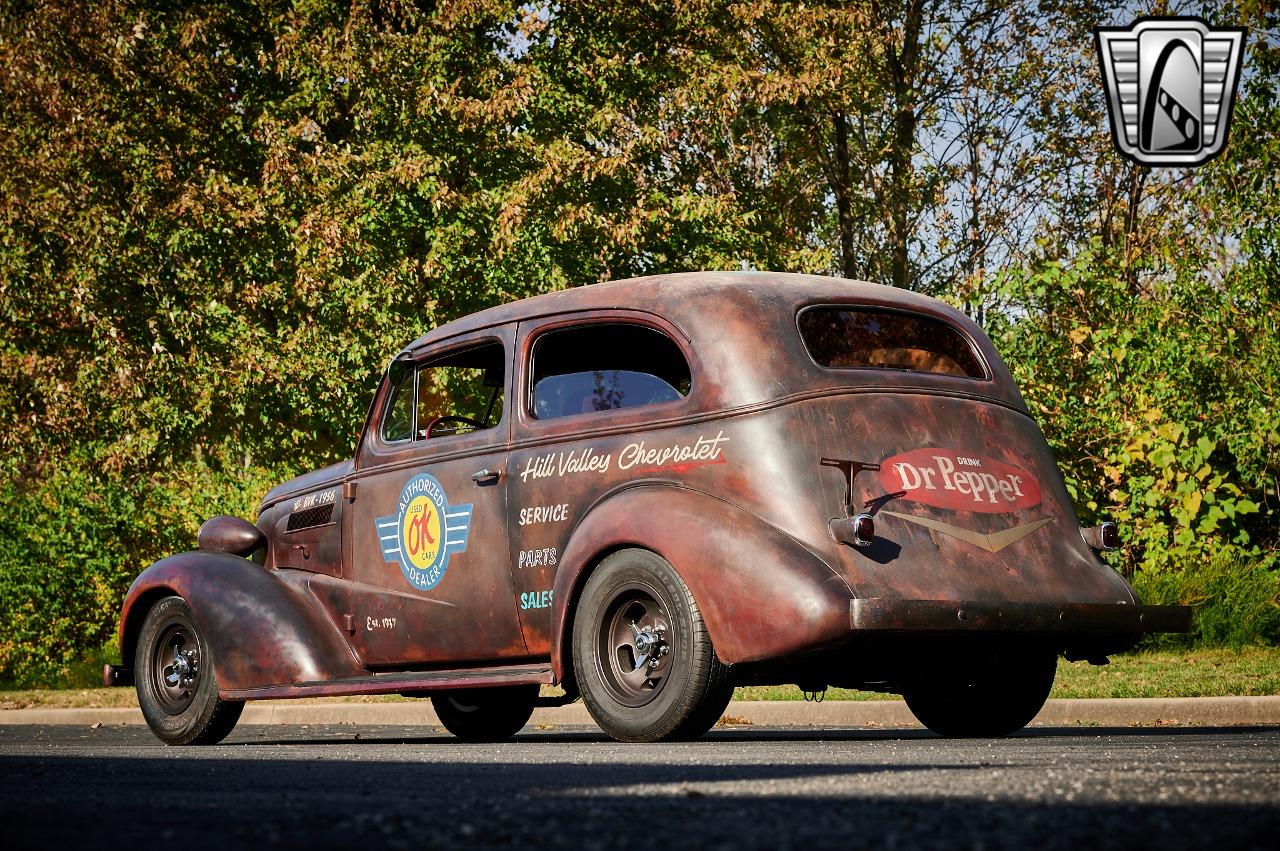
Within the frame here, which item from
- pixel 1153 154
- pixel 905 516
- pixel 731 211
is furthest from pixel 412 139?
pixel 905 516

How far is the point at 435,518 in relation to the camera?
801cm

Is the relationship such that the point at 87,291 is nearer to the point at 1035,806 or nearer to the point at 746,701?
the point at 746,701

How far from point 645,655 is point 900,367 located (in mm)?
1833

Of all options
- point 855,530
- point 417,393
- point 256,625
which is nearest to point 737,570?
point 855,530

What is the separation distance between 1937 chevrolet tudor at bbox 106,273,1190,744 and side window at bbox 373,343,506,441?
2cm

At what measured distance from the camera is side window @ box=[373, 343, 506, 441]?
26.7 feet

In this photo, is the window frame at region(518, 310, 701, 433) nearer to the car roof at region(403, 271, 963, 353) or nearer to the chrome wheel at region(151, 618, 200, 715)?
the car roof at region(403, 271, 963, 353)

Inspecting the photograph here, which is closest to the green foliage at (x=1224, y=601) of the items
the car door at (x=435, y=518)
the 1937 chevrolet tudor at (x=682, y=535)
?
the 1937 chevrolet tudor at (x=682, y=535)

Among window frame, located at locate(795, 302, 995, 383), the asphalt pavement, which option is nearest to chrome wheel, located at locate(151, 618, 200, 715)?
the asphalt pavement

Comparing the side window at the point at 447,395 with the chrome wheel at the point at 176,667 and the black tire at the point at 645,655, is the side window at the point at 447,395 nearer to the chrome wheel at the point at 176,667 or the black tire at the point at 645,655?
the black tire at the point at 645,655

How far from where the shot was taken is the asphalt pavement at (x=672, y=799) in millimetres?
3191

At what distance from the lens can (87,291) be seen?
1472cm

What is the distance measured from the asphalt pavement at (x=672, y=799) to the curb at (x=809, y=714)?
2446 millimetres

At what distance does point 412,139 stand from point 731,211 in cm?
323
